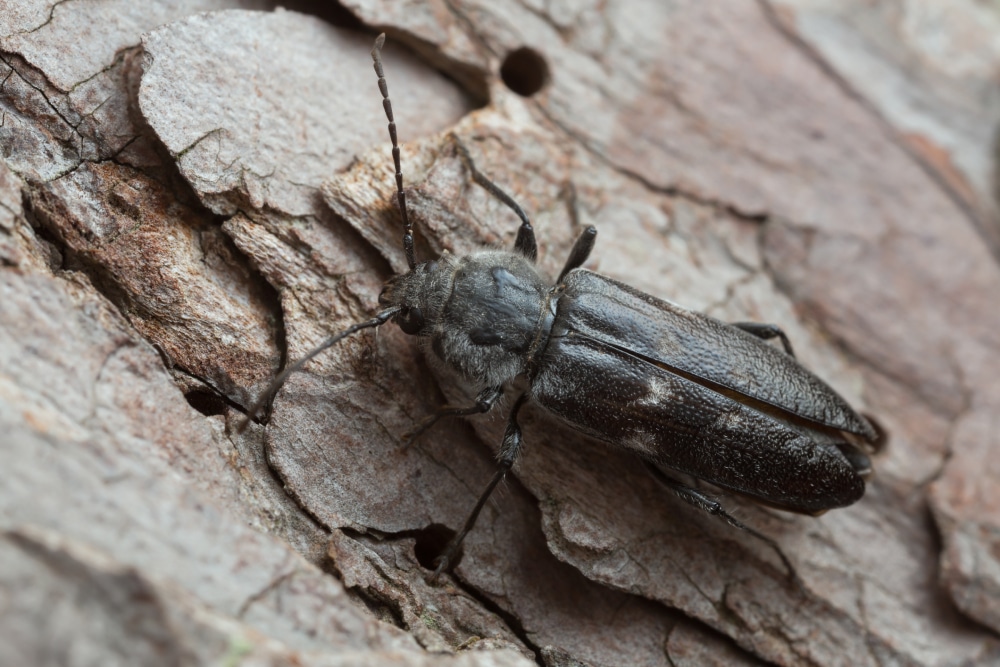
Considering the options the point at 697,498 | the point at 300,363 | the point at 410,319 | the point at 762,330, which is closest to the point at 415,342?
the point at 410,319

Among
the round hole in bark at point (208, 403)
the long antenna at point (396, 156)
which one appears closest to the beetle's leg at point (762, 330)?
the long antenna at point (396, 156)

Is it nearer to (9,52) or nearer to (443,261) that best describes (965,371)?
(443,261)

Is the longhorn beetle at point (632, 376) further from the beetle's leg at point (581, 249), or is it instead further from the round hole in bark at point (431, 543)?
the beetle's leg at point (581, 249)

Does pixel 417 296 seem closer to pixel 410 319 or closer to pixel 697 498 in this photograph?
pixel 410 319

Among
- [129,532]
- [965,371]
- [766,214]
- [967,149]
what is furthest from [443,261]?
[967,149]

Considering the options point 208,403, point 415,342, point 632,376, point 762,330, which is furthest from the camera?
point 762,330

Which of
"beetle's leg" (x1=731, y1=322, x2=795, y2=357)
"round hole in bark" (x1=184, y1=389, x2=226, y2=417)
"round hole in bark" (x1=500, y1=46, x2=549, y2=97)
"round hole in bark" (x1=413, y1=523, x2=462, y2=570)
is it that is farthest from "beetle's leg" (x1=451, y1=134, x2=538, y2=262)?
"round hole in bark" (x1=184, y1=389, x2=226, y2=417)
